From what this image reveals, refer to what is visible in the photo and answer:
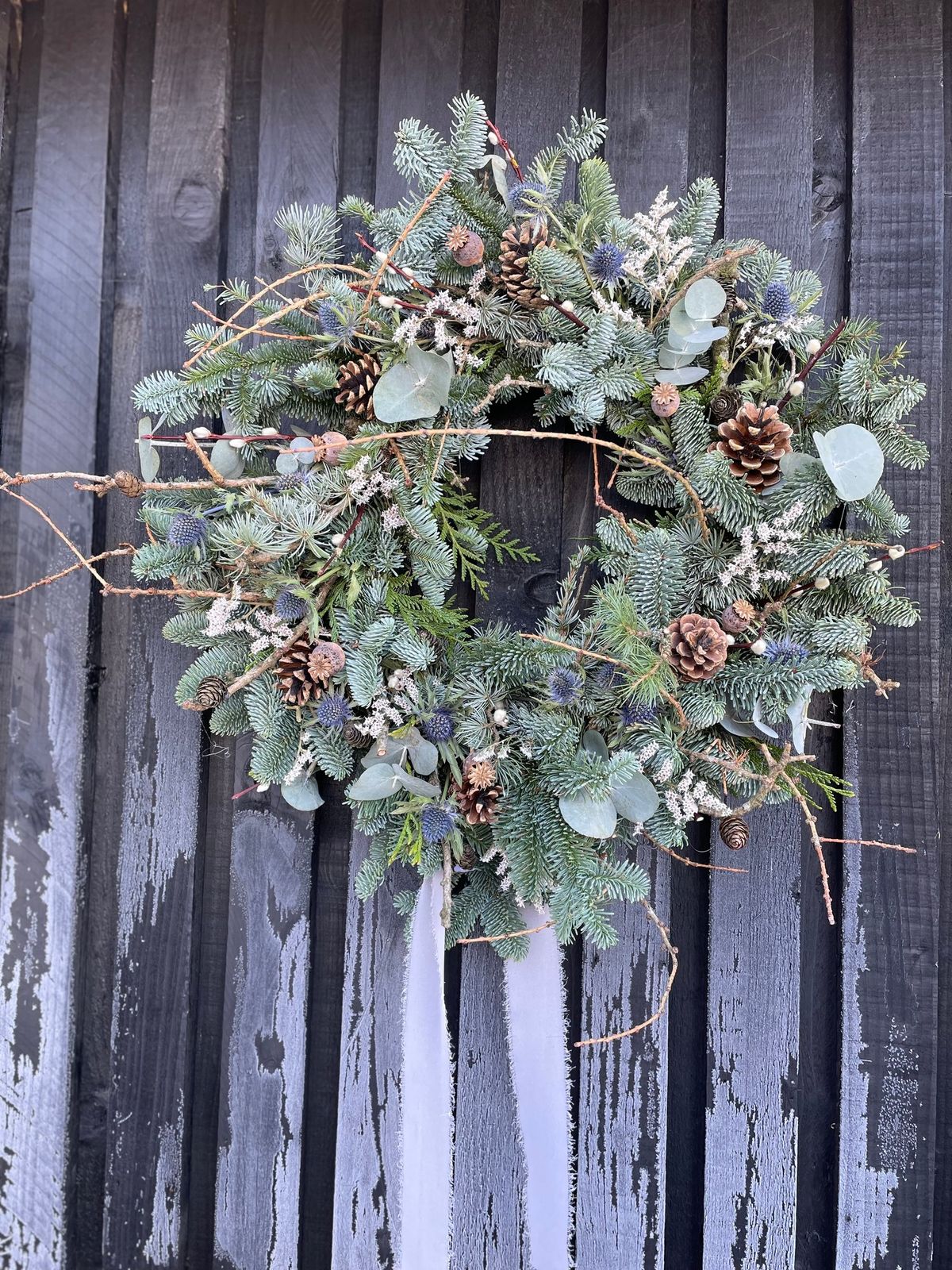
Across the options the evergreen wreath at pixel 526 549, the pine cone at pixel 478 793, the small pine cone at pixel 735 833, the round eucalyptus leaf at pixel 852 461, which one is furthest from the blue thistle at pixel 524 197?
the small pine cone at pixel 735 833

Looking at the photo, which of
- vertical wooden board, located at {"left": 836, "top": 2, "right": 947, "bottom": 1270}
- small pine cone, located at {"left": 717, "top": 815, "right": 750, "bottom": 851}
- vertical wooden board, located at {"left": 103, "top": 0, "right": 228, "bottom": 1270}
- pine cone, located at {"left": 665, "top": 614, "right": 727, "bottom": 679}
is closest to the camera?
pine cone, located at {"left": 665, "top": 614, "right": 727, "bottom": 679}

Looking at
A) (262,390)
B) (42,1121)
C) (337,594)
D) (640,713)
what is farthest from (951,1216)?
(262,390)

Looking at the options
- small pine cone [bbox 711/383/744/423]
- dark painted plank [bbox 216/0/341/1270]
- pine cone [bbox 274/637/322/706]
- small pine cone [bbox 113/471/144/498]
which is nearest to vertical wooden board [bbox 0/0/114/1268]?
dark painted plank [bbox 216/0/341/1270]

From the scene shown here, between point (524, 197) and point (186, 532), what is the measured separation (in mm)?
536

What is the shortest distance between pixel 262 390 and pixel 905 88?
913mm

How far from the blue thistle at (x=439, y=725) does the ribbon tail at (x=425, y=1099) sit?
0.62 feet

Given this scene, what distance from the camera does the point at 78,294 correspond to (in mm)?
1187

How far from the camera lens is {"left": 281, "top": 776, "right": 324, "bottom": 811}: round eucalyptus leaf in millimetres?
973

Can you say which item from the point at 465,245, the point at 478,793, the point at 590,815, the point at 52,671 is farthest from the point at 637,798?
the point at 52,671

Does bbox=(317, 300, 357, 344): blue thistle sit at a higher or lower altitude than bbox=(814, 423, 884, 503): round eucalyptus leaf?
higher

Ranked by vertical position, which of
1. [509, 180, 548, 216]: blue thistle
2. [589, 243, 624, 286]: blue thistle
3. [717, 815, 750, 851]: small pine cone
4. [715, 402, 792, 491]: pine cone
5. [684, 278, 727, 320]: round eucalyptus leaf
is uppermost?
[509, 180, 548, 216]: blue thistle

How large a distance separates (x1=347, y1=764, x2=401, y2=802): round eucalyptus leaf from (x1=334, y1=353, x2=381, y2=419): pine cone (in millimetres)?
407

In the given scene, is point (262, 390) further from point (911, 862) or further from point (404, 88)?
point (911, 862)

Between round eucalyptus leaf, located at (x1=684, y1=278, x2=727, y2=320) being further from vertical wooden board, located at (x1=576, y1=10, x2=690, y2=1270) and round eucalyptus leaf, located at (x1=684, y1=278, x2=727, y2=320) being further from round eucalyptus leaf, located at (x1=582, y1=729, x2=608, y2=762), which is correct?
round eucalyptus leaf, located at (x1=582, y1=729, x2=608, y2=762)
